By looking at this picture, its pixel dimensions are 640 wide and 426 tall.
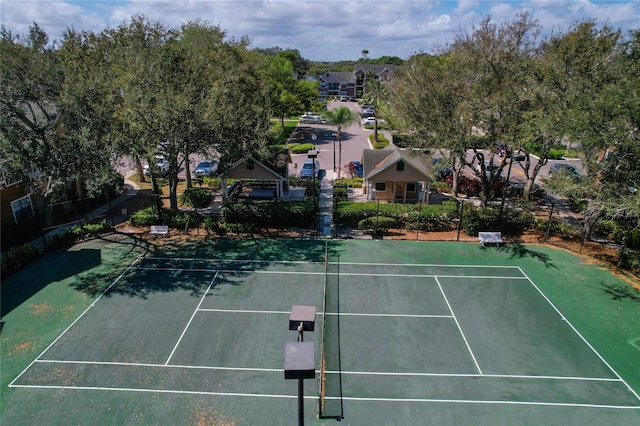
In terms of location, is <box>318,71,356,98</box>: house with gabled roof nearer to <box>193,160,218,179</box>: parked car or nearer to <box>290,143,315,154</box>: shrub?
<box>290,143,315,154</box>: shrub

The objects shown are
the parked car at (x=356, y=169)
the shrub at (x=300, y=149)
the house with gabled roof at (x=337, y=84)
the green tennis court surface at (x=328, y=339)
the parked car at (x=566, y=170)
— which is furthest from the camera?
the house with gabled roof at (x=337, y=84)

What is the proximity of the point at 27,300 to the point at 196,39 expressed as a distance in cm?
2219

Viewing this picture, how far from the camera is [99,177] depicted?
21.1 metres

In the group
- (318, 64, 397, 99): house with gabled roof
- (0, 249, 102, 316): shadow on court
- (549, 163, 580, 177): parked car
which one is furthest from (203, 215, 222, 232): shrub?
(318, 64, 397, 99): house with gabled roof

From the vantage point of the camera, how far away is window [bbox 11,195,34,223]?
23688 millimetres

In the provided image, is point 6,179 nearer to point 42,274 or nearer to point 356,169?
point 42,274

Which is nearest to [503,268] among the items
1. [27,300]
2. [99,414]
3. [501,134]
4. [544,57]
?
[501,134]

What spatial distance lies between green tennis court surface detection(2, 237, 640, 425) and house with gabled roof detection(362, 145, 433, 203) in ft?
27.0

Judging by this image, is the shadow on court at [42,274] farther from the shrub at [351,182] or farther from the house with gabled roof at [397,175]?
the shrub at [351,182]

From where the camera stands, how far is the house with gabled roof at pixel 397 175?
28766 millimetres

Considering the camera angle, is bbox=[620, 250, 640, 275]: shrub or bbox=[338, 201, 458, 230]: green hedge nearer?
bbox=[620, 250, 640, 275]: shrub

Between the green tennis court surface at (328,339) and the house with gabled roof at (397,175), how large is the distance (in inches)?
324

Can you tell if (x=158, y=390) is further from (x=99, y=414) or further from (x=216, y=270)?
(x=216, y=270)

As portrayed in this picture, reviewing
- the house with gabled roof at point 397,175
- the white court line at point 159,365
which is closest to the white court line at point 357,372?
the white court line at point 159,365
